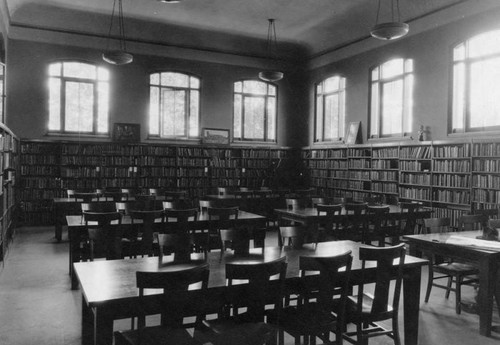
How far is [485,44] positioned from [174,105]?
27.5ft

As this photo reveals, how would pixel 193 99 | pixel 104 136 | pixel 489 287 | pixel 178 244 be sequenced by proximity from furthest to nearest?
pixel 193 99, pixel 104 136, pixel 489 287, pixel 178 244

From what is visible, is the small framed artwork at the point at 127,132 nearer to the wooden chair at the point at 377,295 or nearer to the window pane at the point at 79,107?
the window pane at the point at 79,107

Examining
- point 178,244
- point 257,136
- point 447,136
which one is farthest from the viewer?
point 257,136

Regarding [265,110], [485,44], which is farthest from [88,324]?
[265,110]

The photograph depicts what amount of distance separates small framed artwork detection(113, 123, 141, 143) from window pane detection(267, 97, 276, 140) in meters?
4.31

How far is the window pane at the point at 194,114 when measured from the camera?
44.3 ft

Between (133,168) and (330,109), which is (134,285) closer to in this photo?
(133,168)

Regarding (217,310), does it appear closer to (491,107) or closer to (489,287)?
(489,287)

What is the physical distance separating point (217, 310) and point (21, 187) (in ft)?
31.8

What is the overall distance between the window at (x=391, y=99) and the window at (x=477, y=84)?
1250 mm

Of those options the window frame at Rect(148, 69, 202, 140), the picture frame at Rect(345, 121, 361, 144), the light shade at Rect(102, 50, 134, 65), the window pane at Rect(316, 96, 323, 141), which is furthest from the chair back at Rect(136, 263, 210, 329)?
the window pane at Rect(316, 96, 323, 141)

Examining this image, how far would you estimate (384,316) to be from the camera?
11.2 feet

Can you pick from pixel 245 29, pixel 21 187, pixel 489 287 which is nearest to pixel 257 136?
pixel 245 29

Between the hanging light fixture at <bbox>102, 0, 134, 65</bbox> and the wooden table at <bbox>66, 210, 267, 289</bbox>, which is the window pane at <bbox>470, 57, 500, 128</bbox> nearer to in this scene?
the wooden table at <bbox>66, 210, 267, 289</bbox>
